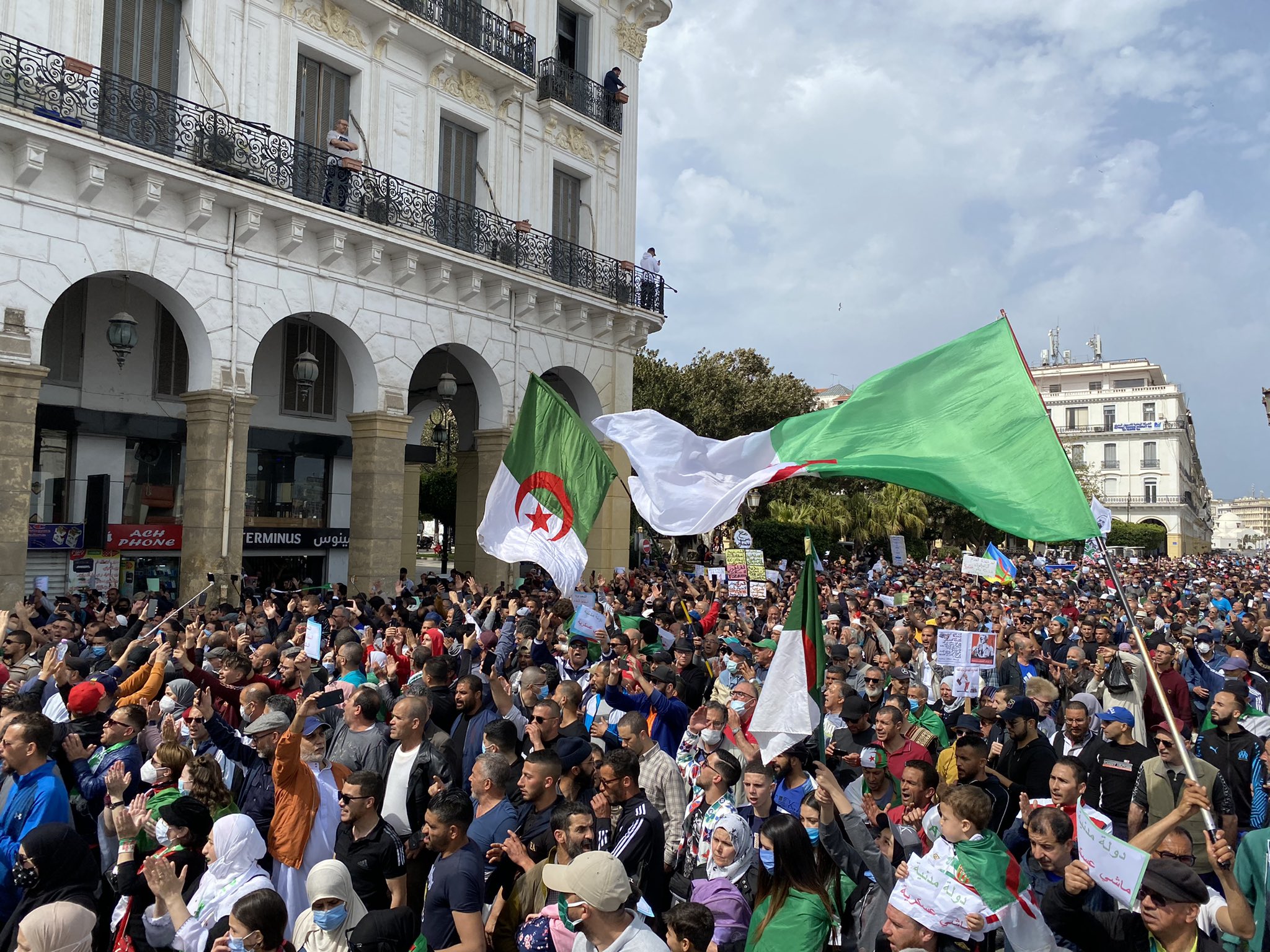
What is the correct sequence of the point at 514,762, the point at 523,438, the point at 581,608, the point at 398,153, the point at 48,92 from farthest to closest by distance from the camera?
the point at 398,153, the point at 48,92, the point at 523,438, the point at 581,608, the point at 514,762

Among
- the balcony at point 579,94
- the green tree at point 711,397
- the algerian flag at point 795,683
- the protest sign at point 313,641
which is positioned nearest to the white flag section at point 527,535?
the protest sign at point 313,641

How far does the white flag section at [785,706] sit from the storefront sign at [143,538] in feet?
47.7

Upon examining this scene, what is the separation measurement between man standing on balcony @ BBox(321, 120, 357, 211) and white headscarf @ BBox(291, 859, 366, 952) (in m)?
15.4

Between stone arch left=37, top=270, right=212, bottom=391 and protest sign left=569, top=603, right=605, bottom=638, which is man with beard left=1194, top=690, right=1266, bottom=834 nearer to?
protest sign left=569, top=603, right=605, bottom=638

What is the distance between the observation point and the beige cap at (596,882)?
3629mm

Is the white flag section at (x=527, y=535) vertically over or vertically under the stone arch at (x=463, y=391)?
under

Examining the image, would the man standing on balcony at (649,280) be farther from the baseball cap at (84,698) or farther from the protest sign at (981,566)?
the baseball cap at (84,698)

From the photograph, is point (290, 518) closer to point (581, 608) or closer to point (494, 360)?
point (494, 360)

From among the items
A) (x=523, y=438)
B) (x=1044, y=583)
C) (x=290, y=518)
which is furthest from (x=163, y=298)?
(x=1044, y=583)

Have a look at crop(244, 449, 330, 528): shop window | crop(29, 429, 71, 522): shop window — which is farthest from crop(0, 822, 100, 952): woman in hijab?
crop(244, 449, 330, 528): shop window

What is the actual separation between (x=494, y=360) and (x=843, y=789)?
16631mm

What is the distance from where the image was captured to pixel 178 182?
15.3m

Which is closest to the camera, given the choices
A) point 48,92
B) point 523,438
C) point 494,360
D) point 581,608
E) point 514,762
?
point 514,762

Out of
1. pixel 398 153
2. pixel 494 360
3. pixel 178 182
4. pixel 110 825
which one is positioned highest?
pixel 398 153
